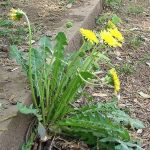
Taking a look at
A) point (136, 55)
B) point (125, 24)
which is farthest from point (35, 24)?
point (125, 24)

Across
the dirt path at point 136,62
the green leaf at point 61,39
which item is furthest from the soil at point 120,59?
the green leaf at point 61,39

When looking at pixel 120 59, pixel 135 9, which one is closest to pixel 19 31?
pixel 120 59

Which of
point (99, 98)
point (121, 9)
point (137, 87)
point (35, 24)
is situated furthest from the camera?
point (121, 9)

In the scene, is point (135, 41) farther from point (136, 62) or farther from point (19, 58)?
point (19, 58)

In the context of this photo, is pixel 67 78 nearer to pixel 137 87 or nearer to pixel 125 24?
pixel 137 87

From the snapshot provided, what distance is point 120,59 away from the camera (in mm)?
4281

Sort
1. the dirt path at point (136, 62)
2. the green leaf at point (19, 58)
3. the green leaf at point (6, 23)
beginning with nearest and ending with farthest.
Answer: the green leaf at point (19, 58) → the dirt path at point (136, 62) → the green leaf at point (6, 23)

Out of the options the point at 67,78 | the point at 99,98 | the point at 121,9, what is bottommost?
the point at 121,9

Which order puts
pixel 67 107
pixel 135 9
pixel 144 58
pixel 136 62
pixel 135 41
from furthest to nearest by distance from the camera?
pixel 135 9
pixel 135 41
pixel 144 58
pixel 136 62
pixel 67 107

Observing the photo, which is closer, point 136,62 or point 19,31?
point 19,31

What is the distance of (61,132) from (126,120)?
1.37 ft

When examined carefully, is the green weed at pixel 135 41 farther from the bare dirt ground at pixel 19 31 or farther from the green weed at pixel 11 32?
the green weed at pixel 11 32

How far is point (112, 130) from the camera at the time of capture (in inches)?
103

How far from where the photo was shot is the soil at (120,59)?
296 cm
